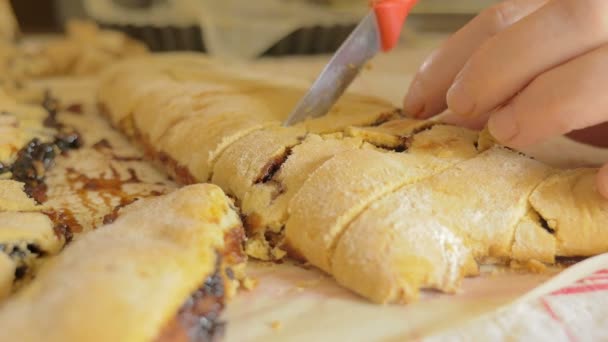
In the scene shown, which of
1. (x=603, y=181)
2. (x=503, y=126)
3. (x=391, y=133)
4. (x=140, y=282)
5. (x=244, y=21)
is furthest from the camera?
(x=244, y=21)

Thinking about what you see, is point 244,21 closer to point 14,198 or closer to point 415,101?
point 415,101

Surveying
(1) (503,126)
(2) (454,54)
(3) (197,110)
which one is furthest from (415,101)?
(3) (197,110)

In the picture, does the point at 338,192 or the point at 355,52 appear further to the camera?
the point at 355,52

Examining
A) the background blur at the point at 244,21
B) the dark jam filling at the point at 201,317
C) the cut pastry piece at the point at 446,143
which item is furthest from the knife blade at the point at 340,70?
the background blur at the point at 244,21

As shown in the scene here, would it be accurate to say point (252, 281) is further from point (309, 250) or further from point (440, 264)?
Result: point (440, 264)

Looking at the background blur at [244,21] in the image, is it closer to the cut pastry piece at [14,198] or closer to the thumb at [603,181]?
the cut pastry piece at [14,198]

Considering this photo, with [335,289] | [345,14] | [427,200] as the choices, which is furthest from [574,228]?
[345,14]
